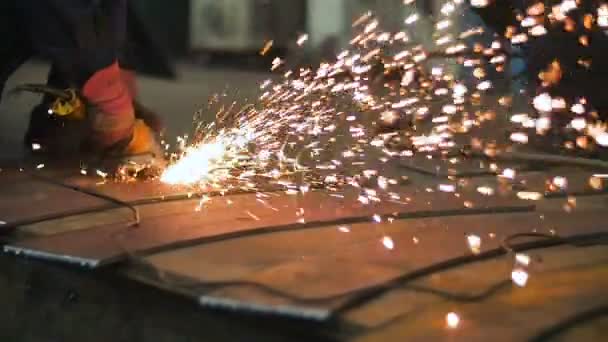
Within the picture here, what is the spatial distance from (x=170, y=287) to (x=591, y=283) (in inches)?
24.4

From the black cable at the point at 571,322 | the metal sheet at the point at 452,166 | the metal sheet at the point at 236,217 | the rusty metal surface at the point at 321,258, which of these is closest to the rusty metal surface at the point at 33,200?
the metal sheet at the point at 236,217

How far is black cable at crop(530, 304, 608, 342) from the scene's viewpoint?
1.08m

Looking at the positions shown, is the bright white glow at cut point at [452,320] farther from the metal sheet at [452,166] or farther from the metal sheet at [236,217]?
the metal sheet at [452,166]

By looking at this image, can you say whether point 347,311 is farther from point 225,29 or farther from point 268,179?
point 225,29

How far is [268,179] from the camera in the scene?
6.35 ft

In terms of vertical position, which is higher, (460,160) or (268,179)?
(460,160)

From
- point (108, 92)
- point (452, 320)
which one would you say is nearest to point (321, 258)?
point (452, 320)

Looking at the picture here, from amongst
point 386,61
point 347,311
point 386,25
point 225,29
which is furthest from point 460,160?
point 225,29

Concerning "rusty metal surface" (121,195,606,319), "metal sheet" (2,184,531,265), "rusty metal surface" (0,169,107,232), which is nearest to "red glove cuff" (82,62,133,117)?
"rusty metal surface" (0,169,107,232)

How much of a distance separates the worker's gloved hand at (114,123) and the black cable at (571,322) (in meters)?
1.19

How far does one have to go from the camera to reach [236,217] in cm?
161

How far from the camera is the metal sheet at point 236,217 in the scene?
1.41m

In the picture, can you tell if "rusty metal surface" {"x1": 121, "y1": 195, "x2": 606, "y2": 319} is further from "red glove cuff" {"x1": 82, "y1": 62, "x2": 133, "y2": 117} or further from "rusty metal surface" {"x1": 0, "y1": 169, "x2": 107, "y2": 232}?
"red glove cuff" {"x1": 82, "y1": 62, "x2": 133, "y2": 117}

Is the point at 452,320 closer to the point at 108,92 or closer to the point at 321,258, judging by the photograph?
the point at 321,258
